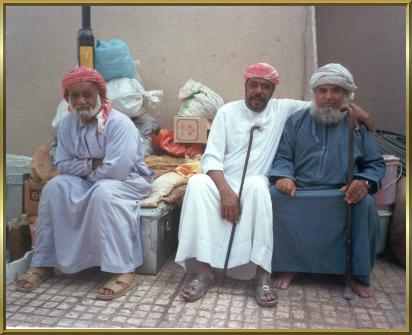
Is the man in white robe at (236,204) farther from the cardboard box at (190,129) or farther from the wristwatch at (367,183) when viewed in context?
the cardboard box at (190,129)

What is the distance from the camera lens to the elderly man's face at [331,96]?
3457 mm

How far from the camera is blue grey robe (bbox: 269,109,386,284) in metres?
3.26

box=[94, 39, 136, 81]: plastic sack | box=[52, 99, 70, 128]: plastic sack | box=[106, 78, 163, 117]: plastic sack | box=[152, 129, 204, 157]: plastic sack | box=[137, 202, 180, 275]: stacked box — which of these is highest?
box=[94, 39, 136, 81]: plastic sack

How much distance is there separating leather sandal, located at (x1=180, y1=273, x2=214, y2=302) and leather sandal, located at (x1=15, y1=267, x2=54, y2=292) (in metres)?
1.10

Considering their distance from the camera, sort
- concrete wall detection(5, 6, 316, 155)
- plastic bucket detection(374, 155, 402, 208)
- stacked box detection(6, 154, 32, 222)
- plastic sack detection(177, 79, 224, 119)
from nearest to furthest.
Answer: plastic bucket detection(374, 155, 402, 208)
stacked box detection(6, 154, 32, 222)
plastic sack detection(177, 79, 224, 119)
concrete wall detection(5, 6, 316, 155)

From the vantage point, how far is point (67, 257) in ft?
11.3

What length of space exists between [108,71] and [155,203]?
5.51 ft

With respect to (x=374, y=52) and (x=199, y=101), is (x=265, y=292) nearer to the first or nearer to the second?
(x=199, y=101)

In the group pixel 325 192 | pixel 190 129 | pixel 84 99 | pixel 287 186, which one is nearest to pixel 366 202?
pixel 325 192

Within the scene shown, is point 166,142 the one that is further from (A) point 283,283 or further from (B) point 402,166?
(B) point 402,166

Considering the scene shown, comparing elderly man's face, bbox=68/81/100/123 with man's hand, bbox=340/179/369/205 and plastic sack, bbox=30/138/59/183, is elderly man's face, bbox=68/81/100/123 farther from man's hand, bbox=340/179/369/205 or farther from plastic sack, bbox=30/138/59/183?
man's hand, bbox=340/179/369/205

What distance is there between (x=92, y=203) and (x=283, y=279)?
1.53 m

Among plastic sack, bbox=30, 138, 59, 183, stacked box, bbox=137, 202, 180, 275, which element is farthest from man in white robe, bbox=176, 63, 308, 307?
plastic sack, bbox=30, 138, 59, 183

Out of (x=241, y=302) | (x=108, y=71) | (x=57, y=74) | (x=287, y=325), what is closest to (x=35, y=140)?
(x=57, y=74)
